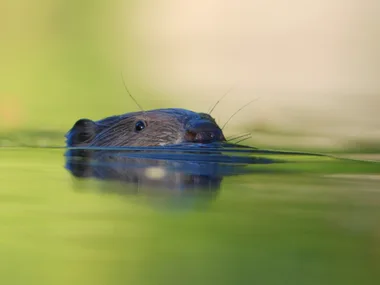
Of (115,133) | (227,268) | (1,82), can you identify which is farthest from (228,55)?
(227,268)

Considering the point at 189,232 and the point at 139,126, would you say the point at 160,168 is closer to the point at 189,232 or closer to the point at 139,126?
the point at 189,232

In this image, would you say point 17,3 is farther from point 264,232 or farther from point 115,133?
point 264,232

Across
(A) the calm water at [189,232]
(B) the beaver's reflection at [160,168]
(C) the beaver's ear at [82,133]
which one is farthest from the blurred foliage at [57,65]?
(A) the calm water at [189,232]

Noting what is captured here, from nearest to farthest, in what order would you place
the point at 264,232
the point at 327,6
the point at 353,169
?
the point at 264,232, the point at 353,169, the point at 327,6

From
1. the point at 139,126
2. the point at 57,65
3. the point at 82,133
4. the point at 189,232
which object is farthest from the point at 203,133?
the point at 57,65

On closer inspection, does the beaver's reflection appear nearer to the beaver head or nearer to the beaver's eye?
the beaver head

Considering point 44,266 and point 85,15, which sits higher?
point 85,15

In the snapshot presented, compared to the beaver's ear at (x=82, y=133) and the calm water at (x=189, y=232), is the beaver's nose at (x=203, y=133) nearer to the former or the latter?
the beaver's ear at (x=82, y=133)
